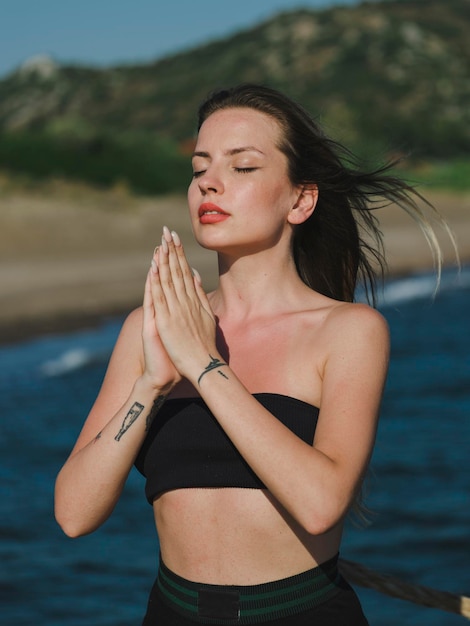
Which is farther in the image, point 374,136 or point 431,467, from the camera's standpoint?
point 374,136

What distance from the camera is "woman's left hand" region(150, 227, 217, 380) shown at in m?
2.85

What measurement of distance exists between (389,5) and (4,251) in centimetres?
13097

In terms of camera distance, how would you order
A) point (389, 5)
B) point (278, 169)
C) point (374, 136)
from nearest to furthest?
point (278, 169) < point (374, 136) < point (389, 5)

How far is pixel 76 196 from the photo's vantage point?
120 ft

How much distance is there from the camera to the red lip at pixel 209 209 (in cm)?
301

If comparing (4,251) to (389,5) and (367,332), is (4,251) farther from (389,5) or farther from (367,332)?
(389,5)

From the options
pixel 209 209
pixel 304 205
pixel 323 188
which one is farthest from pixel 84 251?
pixel 209 209

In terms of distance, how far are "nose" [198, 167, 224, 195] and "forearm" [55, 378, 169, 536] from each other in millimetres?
531

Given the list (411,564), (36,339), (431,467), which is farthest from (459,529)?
(36,339)

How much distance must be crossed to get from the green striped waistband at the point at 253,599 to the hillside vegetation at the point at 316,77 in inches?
2904

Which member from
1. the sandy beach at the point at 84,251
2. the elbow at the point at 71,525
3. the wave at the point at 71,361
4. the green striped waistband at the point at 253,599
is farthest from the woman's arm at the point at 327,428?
the sandy beach at the point at 84,251

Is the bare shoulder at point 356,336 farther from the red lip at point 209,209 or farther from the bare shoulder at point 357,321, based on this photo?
the red lip at point 209,209

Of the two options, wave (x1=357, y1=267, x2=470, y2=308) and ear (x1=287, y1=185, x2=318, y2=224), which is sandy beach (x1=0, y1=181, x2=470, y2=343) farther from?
ear (x1=287, y1=185, x2=318, y2=224)

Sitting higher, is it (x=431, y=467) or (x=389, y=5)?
(x=389, y=5)
